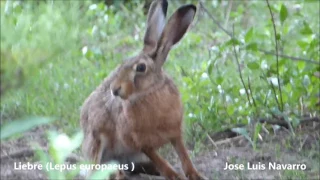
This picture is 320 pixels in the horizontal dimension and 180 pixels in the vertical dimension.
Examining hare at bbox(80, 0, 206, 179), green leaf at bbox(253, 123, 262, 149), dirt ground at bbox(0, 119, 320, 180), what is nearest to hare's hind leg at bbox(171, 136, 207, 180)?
hare at bbox(80, 0, 206, 179)

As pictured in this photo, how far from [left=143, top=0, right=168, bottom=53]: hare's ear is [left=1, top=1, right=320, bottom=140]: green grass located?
337 mm

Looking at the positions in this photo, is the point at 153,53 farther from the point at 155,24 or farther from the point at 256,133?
the point at 256,133

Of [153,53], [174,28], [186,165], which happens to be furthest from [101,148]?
[174,28]

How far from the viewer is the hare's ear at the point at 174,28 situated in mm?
3787

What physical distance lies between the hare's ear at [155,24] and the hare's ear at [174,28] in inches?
1.4

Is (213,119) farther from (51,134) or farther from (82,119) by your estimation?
(51,134)

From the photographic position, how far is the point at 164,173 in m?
3.72

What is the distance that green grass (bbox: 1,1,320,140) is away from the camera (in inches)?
46.0

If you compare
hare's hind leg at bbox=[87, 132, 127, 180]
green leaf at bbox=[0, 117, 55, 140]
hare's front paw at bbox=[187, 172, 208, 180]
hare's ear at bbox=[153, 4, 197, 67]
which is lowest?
green leaf at bbox=[0, 117, 55, 140]

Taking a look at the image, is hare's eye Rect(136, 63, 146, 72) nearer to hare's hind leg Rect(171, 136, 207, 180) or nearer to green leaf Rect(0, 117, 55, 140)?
hare's hind leg Rect(171, 136, 207, 180)

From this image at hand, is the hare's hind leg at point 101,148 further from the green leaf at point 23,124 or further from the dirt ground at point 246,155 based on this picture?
the green leaf at point 23,124

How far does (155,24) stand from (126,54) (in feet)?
7.63

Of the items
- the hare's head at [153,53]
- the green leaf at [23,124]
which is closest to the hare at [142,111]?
the hare's head at [153,53]

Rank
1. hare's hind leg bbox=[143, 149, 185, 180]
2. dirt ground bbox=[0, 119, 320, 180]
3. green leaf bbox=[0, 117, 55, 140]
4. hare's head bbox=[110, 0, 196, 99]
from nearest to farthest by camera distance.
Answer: green leaf bbox=[0, 117, 55, 140] < hare's head bbox=[110, 0, 196, 99] < hare's hind leg bbox=[143, 149, 185, 180] < dirt ground bbox=[0, 119, 320, 180]
